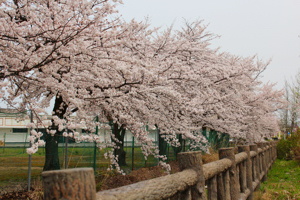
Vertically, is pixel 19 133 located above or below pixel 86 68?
below

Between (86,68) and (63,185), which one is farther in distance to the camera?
(86,68)

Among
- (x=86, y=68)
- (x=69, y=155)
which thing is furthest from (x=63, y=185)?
(x=69, y=155)

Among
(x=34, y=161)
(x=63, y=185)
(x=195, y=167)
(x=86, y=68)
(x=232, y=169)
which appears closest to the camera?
(x=63, y=185)

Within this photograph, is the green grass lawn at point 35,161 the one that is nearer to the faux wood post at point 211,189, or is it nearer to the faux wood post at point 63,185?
the faux wood post at point 211,189

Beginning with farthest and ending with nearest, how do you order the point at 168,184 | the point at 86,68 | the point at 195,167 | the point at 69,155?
the point at 69,155, the point at 86,68, the point at 195,167, the point at 168,184

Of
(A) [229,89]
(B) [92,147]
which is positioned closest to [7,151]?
(B) [92,147]

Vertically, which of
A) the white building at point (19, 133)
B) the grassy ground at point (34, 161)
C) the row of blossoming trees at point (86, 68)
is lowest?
the grassy ground at point (34, 161)

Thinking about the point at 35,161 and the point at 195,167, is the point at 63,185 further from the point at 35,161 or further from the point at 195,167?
the point at 35,161

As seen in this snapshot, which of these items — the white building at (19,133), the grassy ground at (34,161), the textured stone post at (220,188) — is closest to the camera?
the textured stone post at (220,188)

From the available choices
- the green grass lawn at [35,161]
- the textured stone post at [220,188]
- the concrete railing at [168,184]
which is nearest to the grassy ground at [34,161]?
the green grass lawn at [35,161]

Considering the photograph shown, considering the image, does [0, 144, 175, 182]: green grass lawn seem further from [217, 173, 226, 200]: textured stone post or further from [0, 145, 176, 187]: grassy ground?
[217, 173, 226, 200]: textured stone post

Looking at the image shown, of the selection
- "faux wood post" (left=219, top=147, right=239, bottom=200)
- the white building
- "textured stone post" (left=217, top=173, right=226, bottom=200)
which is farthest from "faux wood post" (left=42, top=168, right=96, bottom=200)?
the white building

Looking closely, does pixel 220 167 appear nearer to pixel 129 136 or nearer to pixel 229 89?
pixel 129 136

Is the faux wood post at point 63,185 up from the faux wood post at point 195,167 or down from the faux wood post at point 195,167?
up
